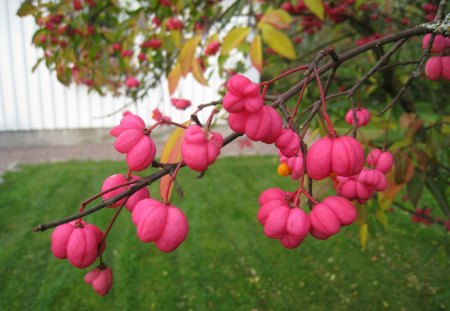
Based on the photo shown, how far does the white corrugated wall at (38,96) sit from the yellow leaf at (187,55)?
3.89 m

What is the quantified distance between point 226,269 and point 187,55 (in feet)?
4.92

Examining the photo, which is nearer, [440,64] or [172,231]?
[172,231]

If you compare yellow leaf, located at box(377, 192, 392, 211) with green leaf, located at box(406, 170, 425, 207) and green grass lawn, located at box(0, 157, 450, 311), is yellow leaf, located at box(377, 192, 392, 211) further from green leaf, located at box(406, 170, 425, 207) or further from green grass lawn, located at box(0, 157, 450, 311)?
green grass lawn, located at box(0, 157, 450, 311)

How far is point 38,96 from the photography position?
5.43 m

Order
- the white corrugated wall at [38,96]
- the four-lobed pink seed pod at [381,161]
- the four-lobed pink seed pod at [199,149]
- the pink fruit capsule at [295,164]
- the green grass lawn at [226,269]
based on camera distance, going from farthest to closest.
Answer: the white corrugated wall at [38,96], the green grass lawn at [226,269], the four-lobed pink seed pod at [381,161], the pink fruit capsule at [295,164], the four-lobed pink seed pod at [199,149]

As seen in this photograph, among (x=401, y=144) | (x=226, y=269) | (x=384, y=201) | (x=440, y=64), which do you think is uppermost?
(x=440, y=64)

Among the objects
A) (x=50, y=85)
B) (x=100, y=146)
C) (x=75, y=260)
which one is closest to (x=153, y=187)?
(x=100, y=146)

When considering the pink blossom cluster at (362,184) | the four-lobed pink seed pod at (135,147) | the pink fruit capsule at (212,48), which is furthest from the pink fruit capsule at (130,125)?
the pink fruit capsule at (212,48)

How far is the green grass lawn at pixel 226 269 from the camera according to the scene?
2.21 m

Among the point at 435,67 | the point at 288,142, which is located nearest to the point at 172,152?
the point at 288,142

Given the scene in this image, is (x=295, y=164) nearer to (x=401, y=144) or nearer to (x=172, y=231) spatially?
(x=172, y=231)

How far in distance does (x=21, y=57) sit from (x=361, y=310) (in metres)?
4.78

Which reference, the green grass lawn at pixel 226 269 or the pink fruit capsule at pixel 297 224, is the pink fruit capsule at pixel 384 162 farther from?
the green grass lawn at pixel 226 269

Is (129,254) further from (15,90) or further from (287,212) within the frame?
(15,90)
